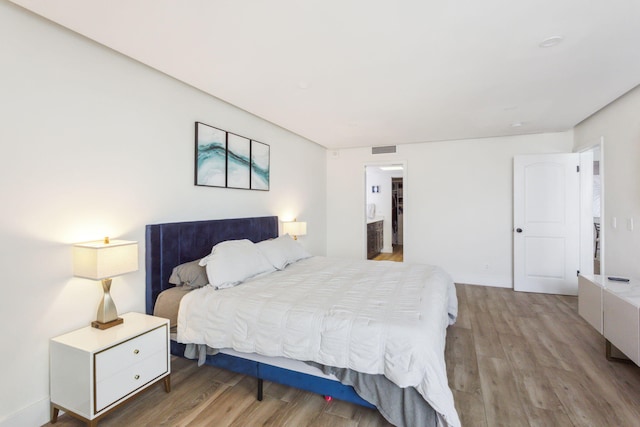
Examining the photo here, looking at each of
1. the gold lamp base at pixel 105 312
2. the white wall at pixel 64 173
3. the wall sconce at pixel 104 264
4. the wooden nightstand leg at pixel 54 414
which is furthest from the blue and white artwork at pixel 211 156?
the wooden nightstand leg at pixel 54 414

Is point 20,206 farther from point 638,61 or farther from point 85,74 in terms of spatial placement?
point 638,61

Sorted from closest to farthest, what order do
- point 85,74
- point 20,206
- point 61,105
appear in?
point 20,206
point 61,105
point 85,74

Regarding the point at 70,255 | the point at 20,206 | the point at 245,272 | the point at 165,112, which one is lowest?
the point at 245,272

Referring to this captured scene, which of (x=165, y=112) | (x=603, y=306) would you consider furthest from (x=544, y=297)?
(x=165, y=112)

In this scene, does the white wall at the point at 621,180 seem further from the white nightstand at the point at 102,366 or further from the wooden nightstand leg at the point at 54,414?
the wooden nightstand leg at the point at 54,414

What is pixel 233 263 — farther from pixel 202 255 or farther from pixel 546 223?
pixel 546 223

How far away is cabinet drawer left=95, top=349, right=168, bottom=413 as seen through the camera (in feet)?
5.79

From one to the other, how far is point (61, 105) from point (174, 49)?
819 millimetres

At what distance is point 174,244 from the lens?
2.71m

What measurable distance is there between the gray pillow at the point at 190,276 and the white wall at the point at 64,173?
26 cm

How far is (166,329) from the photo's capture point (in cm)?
216

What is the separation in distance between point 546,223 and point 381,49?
3.98 metres

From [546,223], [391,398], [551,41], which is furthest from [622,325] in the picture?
[546,223]

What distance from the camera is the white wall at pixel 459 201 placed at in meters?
4.89
